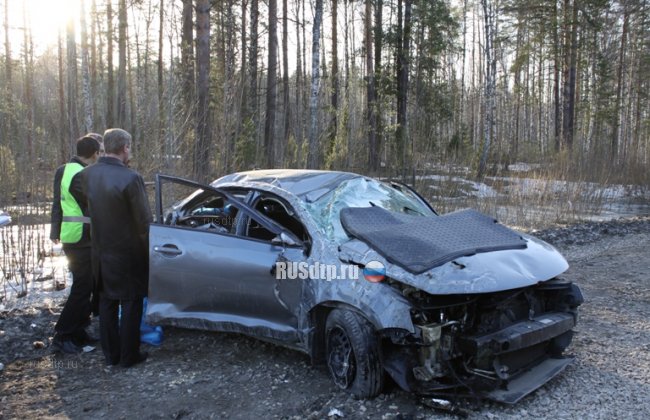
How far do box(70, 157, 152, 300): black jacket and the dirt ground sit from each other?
30.5 inches

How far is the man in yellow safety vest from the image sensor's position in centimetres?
502

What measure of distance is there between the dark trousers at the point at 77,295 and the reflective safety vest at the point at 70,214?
0.41ft

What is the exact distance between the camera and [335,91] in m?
27.5

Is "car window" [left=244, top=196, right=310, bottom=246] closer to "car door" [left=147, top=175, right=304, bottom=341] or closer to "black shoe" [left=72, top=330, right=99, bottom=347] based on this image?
"car door" [left=147, top=175, right=304, bottom=341]

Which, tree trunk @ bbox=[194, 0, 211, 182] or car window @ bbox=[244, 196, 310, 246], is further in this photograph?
tree trunk @ bbox=[194, 0, 211, 182]

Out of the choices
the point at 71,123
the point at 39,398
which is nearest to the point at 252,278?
the point at 39,398

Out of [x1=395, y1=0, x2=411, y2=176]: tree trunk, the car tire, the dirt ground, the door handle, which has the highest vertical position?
[x1=395, y1=0, x2=411, y2=176]: tree trunk

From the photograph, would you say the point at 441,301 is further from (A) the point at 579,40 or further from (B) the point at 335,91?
(A) the point at 579,40

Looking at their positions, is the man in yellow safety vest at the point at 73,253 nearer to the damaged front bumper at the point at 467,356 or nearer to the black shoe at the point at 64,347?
the black shoe at the point at 64,347

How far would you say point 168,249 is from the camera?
480cm

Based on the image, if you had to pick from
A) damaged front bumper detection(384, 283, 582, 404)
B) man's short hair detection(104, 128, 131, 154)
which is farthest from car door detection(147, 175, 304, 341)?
damaged front bumper detection(384, 283, 582, 404)

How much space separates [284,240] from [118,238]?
58.6 inches

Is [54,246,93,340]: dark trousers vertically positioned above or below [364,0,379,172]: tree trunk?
below
